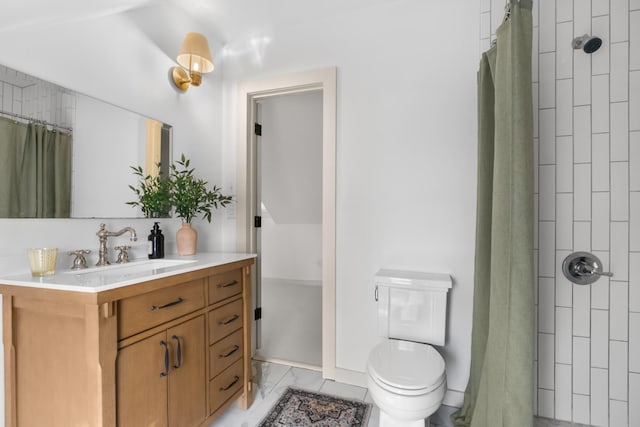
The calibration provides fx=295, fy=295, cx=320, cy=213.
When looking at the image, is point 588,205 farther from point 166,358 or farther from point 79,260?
point 79,260

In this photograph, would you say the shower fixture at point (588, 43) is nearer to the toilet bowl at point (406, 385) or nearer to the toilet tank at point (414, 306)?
the toilet tank at point (414, 306)

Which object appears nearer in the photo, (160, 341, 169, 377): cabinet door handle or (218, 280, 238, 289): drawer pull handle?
(160, 341, 169, 377): cabinet door handle

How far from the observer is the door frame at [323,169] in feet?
6.78

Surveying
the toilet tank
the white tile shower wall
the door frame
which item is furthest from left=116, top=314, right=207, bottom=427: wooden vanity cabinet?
the white tile shower wall

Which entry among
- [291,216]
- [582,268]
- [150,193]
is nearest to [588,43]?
[582,268]

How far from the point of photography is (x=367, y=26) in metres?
1.99

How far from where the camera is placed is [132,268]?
154 centimetres

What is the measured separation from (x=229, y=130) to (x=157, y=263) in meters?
1.22

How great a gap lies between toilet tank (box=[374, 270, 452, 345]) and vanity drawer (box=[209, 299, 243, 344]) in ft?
2.73

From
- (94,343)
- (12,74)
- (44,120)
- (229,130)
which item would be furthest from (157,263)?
(229,130)

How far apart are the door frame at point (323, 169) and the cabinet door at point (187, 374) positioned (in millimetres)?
900

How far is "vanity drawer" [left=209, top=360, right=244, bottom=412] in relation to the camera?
1500 mm

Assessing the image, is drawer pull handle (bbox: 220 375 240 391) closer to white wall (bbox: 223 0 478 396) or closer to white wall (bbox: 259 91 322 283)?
white wall (bbox: 223 0 478 396)

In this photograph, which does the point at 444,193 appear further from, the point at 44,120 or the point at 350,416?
the point at 44,120
